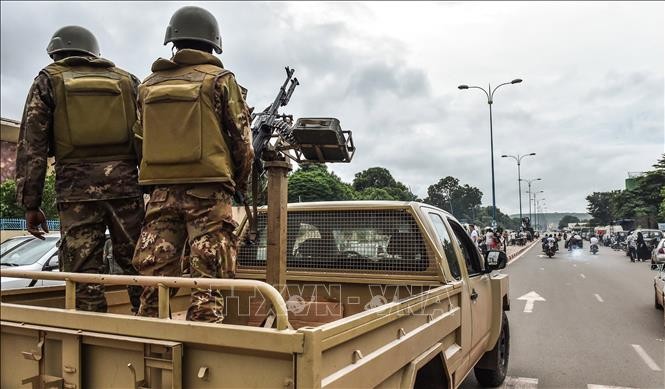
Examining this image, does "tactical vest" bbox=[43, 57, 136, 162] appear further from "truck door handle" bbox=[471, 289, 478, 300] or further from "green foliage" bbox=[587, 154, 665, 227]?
"green foliage" bbox=[587, 154, 665, 227]

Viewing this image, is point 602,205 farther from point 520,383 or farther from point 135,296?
point 135,296

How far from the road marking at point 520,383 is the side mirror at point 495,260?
1.33 metres

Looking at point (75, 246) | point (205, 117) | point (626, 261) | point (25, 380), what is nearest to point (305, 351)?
point (25, 380)

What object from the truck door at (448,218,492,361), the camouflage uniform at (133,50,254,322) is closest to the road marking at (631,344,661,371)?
the truck door at (448,218,492,361)

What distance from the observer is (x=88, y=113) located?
3.16m

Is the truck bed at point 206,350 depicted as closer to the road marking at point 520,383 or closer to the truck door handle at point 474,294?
the truck door handle at point 474,294

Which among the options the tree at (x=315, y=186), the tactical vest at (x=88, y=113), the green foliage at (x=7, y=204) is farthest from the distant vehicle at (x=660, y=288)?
the tree at (x=315, y=186)

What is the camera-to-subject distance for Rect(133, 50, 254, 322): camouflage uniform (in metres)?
2.69

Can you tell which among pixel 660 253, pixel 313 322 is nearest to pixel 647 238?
pixel 660 253

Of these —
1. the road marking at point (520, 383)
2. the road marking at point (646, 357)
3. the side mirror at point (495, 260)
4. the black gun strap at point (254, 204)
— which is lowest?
the road marking at point (646, 357)

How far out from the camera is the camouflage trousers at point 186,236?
2.68 metres

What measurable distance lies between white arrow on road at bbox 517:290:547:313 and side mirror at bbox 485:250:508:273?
5.94 metres

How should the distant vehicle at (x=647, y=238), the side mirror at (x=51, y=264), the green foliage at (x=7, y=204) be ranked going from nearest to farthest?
the side mirror at (x=51, y=264)
the distant vehicle at (x=647, y=238)
the green foliage at (x=7, y=204)

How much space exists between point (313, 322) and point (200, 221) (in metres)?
1.25
